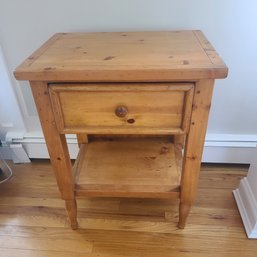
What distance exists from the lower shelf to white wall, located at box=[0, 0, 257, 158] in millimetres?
414

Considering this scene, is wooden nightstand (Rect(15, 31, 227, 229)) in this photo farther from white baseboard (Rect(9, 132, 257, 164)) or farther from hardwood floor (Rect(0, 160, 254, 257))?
white baseboard (Rect(9, 132, 257, 164))

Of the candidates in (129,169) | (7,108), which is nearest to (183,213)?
(129,169)

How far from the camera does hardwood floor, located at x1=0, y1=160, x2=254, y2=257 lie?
3.00 ft

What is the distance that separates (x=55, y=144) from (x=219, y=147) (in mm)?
821

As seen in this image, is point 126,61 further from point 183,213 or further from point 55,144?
point 183,213

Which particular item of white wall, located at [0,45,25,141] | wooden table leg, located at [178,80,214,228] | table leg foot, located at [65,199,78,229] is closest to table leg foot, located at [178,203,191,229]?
wooden table leg, located at [178,80,214,228]

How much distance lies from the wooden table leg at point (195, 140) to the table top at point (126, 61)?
48mm

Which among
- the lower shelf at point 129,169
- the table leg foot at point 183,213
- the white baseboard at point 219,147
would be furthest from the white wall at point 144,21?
the table leg foot at point 183,213

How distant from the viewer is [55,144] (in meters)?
0.72

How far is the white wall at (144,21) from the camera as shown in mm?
901

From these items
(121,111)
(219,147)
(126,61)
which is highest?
(126,61)

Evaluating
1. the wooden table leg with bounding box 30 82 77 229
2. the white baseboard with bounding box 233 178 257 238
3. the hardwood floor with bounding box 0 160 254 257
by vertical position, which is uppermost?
the wooden table leg with bounding box 30 82 77 229

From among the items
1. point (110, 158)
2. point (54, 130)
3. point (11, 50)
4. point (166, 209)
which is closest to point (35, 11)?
point (11, 50)

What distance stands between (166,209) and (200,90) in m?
0.65
